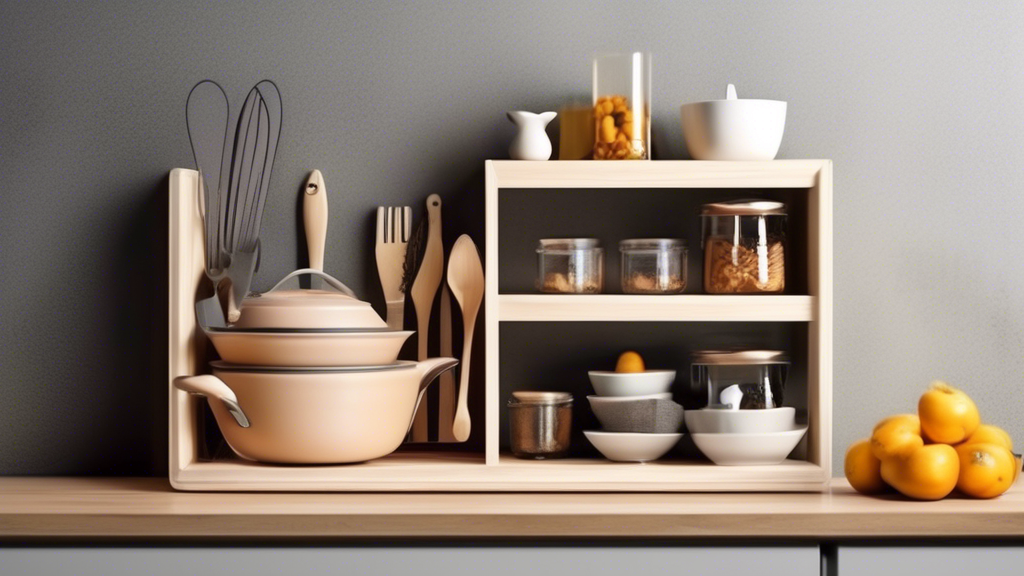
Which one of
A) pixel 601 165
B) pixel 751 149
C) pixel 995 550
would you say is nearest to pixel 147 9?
pixel 601 165

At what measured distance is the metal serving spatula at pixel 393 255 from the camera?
157cm

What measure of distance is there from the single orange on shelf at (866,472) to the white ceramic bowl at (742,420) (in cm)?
10

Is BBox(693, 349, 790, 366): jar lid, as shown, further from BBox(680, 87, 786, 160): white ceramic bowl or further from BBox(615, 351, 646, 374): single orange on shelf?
BBox(680, 87, 786, 160): white ceramic bowl

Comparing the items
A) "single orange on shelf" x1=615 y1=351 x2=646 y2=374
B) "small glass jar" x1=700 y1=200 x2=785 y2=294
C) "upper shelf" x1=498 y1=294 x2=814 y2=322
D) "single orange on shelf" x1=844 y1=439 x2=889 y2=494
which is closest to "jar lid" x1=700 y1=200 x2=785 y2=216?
"small glass jar" x1=700 y1=200 x2=785 y2=294

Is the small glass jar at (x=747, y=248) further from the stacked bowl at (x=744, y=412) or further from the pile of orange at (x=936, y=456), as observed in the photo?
the pile of orange at (x=936, y=456)

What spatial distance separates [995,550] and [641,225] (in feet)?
2.15

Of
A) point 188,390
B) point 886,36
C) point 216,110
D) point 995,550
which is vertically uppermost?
point 886,36

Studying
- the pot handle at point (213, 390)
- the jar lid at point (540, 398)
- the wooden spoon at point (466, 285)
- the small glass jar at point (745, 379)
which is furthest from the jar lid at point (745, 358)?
the pot handle at point (213, 390)

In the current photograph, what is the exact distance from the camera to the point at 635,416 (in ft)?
4.73

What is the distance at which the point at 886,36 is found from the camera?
5.25 ft

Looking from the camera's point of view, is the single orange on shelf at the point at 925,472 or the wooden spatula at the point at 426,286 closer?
the single orange on shelf at the point at 925,472

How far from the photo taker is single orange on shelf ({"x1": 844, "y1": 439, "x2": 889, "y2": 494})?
4.48ft

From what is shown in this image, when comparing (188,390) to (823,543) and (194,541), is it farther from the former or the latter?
(823,543)

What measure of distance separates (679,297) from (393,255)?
44 cm
